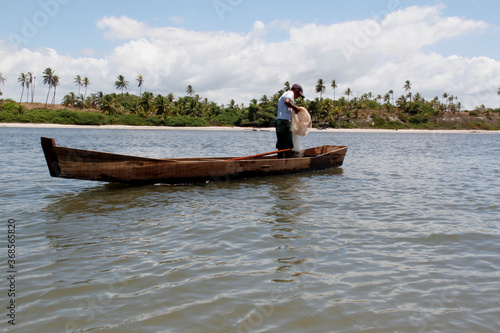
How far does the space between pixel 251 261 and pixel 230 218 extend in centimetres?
207

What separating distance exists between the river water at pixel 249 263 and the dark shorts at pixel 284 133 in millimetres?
3344

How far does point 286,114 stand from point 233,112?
289ft

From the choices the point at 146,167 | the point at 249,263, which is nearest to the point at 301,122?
the point at 146,167

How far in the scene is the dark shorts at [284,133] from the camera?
11047 millimetres

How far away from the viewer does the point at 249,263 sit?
4.32m

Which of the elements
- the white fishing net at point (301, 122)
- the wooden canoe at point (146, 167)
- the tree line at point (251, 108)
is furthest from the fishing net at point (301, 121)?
the tree line at point (251, 108)

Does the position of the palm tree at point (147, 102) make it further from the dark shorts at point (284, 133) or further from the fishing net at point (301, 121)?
the fishing net at point (301, 121)

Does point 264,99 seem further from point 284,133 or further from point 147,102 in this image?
point 284,133

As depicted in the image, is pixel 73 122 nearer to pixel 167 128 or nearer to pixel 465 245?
pixel 167 128

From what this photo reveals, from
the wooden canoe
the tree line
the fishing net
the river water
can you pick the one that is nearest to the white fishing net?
the fishing net

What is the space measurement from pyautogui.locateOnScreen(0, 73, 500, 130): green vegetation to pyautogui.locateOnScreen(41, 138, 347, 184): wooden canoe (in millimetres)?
76046

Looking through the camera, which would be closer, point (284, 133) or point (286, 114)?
point (286, 114)

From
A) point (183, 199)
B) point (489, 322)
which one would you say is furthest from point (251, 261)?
point (183, 199)

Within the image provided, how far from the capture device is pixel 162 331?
296cm
